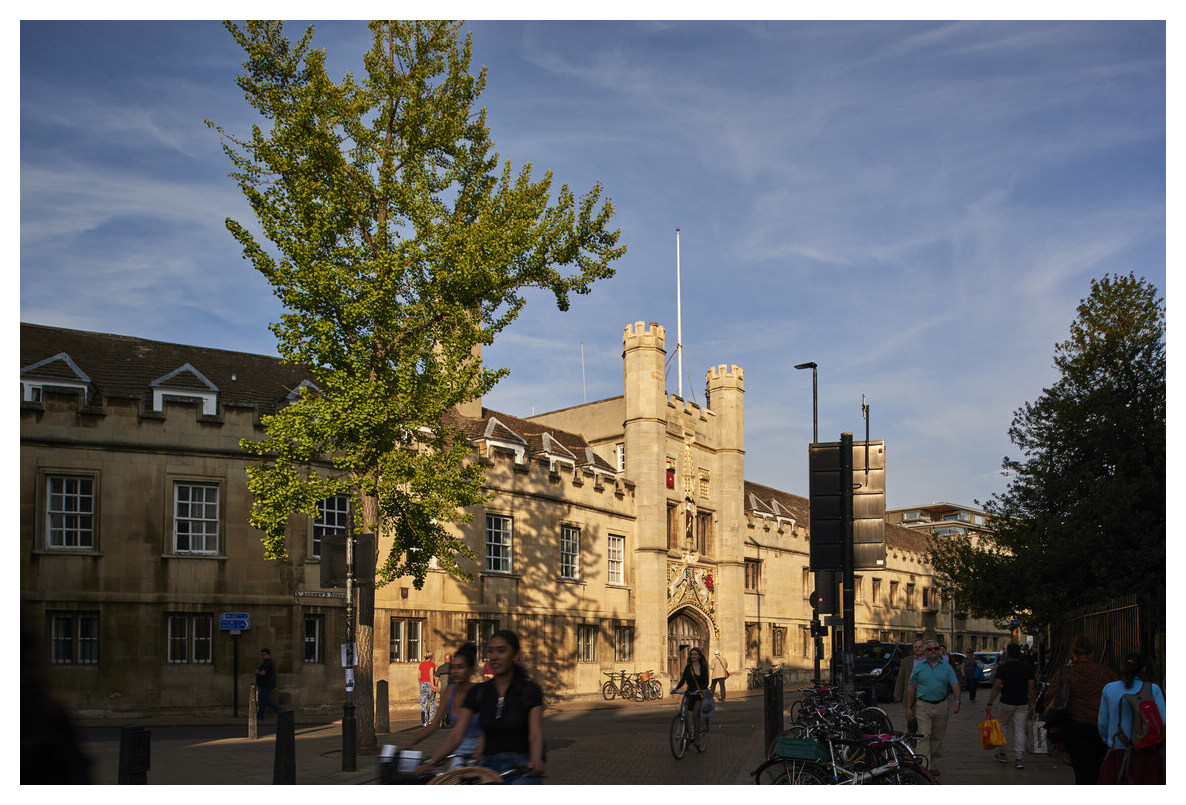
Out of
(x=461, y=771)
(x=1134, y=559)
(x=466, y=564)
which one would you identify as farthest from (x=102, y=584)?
(x=1134, y=559)

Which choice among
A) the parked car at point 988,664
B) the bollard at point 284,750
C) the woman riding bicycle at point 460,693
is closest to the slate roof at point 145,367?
the bollard at point 284,750

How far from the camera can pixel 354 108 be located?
18438 mm

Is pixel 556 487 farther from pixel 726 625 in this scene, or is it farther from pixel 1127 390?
pixel 1127 390

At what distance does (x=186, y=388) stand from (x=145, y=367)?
2269mm

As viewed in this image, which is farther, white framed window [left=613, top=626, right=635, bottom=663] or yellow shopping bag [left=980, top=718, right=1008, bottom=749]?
white framed window [left=613, top=626, right=635, bottom=663]

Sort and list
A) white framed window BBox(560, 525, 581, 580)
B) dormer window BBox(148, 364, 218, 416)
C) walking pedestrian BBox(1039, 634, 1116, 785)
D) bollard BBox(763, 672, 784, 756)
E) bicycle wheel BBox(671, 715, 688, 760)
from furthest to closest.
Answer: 1. white framed window BBox(560, 525, 581, 580)
2. dormer window BBox(148, 364, 218, 416)
3. bicycle wheel BBox(671, 715, 688, 760)
4. bollard BBox(763, 672, 784, 756)
5. walking pedestrian BBox(1039, 634, 1116, 785)

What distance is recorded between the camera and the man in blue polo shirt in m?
12.9

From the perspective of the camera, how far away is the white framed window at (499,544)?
33.0 meters

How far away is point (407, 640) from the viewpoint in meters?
29.9

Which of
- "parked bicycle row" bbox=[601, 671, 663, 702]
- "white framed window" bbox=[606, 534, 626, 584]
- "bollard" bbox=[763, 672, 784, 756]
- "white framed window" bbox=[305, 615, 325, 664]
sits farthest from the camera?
"white framed window" bbox=[606, 534, 626, 584]

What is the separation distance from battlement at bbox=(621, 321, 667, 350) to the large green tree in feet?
45.6

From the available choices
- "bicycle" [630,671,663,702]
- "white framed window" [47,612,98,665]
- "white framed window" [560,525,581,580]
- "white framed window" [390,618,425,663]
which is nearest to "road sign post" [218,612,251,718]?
"white framed window" [47,612,98,665]

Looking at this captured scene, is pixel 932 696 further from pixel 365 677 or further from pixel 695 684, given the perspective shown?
pixel 365 677

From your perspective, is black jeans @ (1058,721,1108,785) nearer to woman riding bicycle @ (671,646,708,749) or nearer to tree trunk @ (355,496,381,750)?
woman riding bicycle @ (671,646,708,749)
